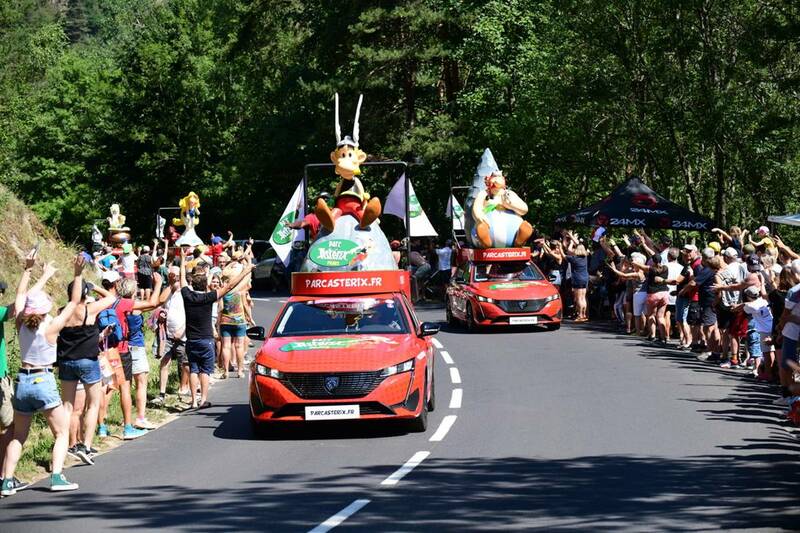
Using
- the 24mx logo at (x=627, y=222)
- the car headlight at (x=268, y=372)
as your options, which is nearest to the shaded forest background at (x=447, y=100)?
the 24mx logo at (x=627, y=222)

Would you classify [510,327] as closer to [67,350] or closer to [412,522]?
[67,350]

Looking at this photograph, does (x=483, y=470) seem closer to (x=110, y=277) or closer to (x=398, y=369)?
(x=398, y=369)

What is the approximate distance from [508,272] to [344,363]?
14.8 meters

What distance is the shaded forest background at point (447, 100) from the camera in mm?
36031

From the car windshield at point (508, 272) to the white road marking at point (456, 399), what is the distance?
1012 cm

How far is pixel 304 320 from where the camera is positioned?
15.8 meters

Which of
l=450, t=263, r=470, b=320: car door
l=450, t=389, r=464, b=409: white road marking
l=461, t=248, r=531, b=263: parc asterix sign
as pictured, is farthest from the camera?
l=450, t=263, r=470, b=320: car door

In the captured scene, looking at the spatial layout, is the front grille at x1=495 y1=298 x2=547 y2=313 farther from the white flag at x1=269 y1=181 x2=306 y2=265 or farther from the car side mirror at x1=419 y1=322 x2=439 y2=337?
the car side mirror at x1=419 y1=322 x2=439 y2=337

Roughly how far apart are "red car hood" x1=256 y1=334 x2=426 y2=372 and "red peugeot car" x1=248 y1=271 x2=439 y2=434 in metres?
0.01

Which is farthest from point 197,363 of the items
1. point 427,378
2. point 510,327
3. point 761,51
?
point 761,51

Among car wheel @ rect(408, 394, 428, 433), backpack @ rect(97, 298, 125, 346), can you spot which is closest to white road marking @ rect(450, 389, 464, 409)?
car wheel @ rect(408, 394, 428, 433)

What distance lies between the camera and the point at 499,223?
30.4m

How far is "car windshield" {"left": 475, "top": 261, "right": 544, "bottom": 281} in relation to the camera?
28719mm

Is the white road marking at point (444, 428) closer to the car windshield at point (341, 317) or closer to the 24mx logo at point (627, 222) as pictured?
the car windshield at point (341, 317)
